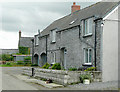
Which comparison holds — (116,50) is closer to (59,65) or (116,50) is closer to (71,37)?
(71,37)

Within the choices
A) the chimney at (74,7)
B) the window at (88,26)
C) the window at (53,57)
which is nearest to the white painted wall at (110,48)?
the window at (88,26)

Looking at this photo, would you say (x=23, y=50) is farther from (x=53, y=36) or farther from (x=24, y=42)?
(x=53, y=36)

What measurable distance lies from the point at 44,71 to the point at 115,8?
7616 mm

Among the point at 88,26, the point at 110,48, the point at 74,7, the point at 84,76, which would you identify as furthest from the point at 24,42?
the point at 84,76

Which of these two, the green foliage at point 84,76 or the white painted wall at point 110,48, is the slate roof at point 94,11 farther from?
the green foliage at point 84,76

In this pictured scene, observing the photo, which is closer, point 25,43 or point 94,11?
point 94,11

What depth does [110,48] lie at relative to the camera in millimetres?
15828

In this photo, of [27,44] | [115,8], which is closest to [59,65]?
[115,8]

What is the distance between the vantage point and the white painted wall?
15.5 metres

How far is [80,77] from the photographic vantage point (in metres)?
14.1

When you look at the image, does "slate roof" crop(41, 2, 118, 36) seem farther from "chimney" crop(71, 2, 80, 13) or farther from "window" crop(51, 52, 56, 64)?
"chimney" crop(71, 2, 80, 13)

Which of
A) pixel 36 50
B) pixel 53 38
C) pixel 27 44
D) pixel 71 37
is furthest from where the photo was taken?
pixel 27 44

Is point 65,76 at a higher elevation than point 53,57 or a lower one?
lower

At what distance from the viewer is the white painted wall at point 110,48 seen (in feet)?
50.9
